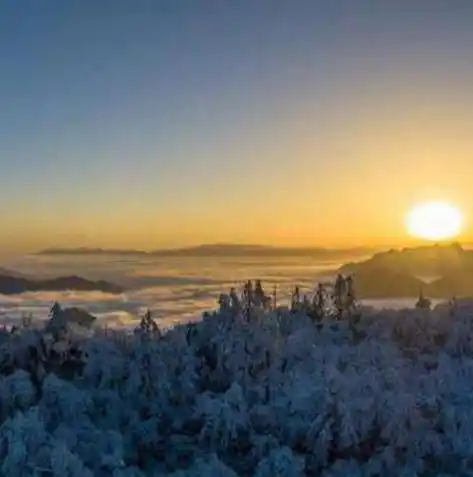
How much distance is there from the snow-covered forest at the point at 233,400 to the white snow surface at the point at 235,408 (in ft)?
0.23

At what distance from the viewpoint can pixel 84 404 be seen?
39.7 m

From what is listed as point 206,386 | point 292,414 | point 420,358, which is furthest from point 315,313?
point 292,414

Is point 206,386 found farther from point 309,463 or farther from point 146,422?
point 309,463

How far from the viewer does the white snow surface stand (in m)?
34.7

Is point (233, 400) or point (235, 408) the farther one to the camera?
point (233, 400)

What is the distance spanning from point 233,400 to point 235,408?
30.9 inches

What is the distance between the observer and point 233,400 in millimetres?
40094

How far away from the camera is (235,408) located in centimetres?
3934

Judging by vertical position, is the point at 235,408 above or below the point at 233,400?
below

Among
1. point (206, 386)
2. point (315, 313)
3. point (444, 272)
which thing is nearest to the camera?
point (206, 386)

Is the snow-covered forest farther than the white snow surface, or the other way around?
the snow-covered forest

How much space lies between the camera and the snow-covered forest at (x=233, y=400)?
115 ft

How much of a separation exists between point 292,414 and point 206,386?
7.08m

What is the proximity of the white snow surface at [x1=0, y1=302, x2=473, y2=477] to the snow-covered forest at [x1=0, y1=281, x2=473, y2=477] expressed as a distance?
7cm
